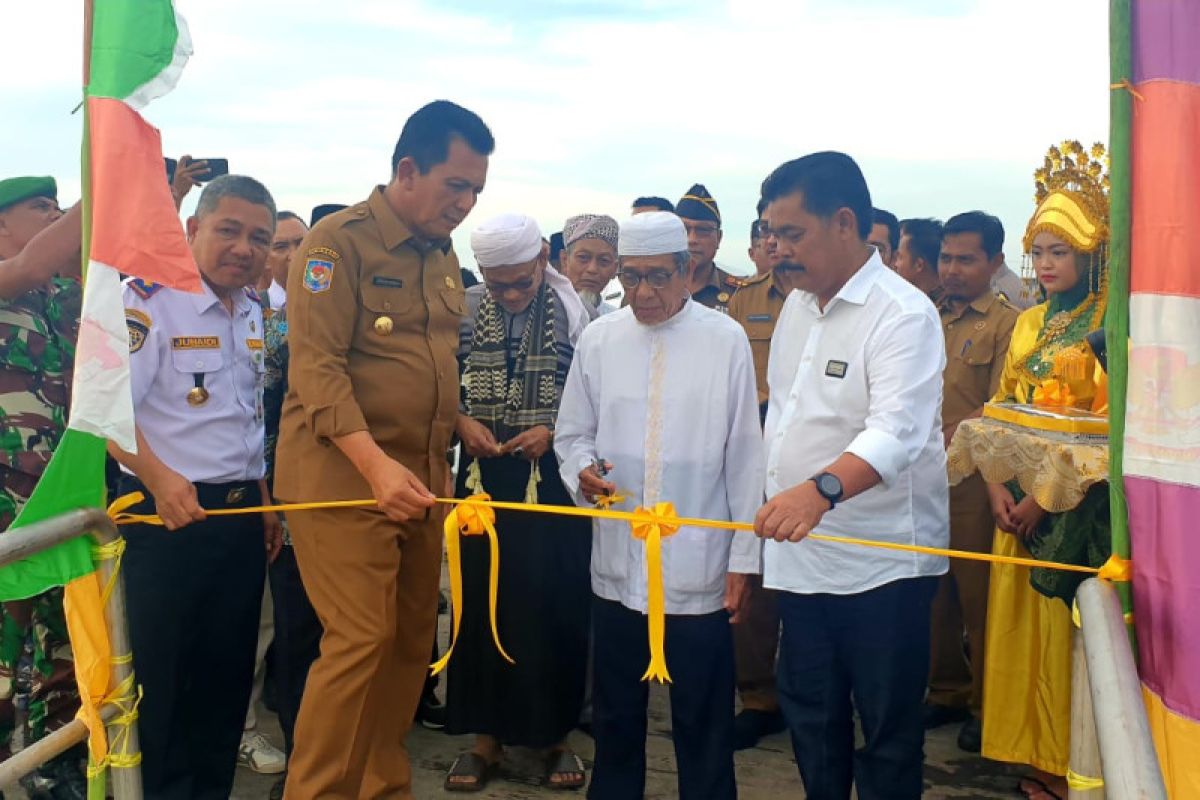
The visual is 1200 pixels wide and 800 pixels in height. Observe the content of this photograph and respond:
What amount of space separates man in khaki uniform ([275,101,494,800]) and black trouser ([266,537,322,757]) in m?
0.56

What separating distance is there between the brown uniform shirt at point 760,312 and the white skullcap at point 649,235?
6.01 feet

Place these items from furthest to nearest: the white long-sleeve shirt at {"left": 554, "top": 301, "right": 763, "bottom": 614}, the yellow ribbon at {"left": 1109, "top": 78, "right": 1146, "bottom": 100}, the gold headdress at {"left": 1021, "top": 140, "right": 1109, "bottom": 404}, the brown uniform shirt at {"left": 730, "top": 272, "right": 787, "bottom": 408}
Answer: the brown uniform shirt at {"left": 730, "top": 272, "right": 787, "bottom": 408} < the gold headdress at {"left": 1021, "top": 140, "right": 1109, "bottom": 404} < the white long-sleeve shirt at {"left": 554, "top": 301, "right": 763, "bottom": 614} < the yellow ribbon at {"left": 1109, "top": 78, "right": 1146, "bottom": 100}

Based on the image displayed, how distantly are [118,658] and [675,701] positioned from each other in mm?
1622

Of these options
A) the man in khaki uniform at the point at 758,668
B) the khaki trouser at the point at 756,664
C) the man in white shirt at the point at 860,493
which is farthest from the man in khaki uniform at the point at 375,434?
the khaki trouser at the point at 756,664

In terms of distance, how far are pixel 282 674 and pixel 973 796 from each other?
261 cm

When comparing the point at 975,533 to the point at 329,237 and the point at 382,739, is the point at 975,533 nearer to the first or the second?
the point at 382,739

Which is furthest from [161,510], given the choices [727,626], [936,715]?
[936,715]

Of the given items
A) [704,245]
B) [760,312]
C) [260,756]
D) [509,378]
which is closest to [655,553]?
[509,378]

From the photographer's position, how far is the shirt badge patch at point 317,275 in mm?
2906

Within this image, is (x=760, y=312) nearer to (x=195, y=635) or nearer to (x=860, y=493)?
(x=860, y=493)

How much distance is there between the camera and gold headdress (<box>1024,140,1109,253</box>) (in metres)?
3.60

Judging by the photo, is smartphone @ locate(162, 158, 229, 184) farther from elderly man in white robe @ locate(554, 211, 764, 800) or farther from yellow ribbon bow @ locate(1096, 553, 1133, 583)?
yellow ribbon bow @ locate(1096, 553, 1133, 583)

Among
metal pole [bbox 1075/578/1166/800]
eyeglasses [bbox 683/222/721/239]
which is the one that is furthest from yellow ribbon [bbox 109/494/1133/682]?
eyeglasses [bbox 683/222/721/239]

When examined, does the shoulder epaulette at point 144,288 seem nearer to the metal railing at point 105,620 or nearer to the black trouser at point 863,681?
the metal railing at point 105,620
